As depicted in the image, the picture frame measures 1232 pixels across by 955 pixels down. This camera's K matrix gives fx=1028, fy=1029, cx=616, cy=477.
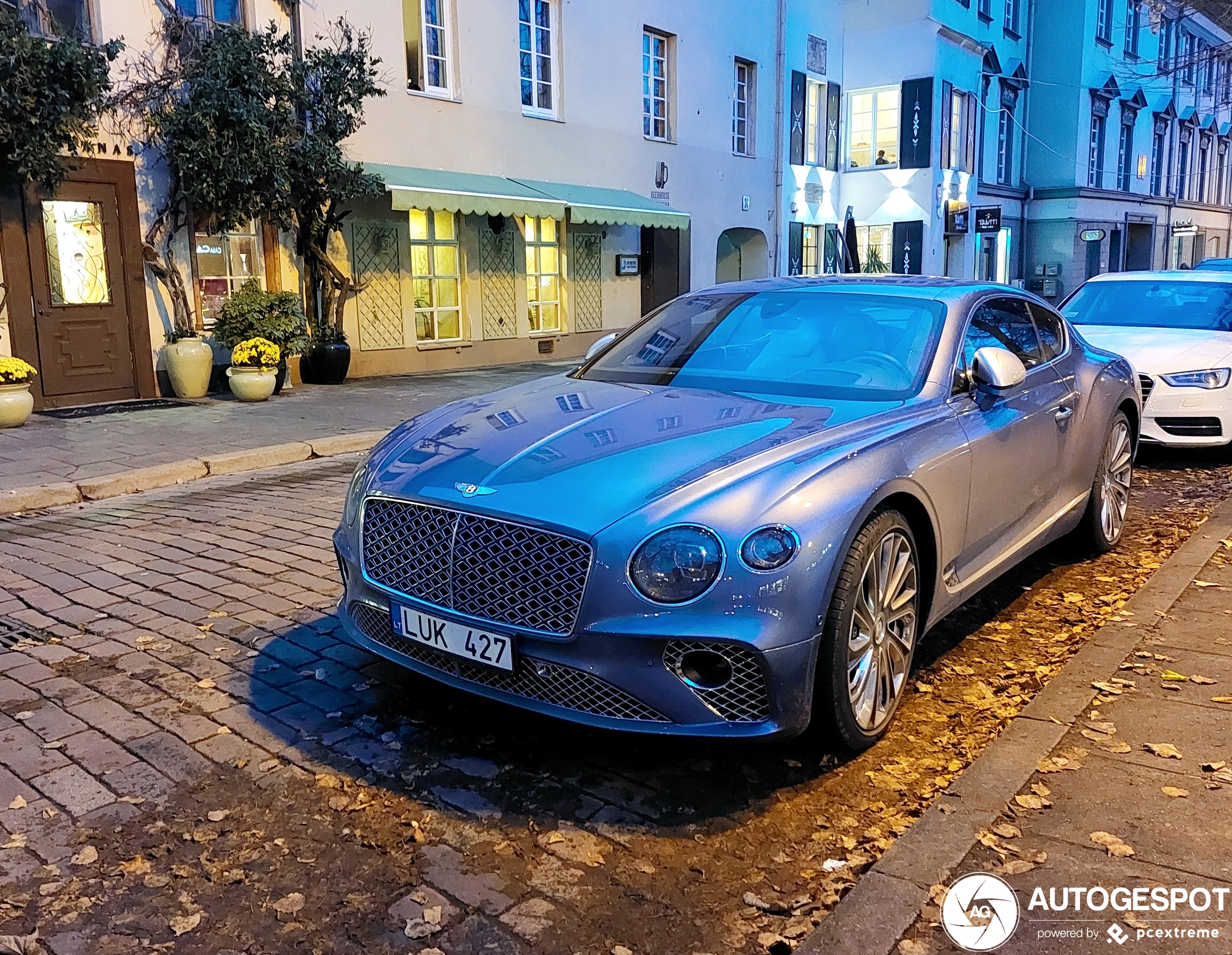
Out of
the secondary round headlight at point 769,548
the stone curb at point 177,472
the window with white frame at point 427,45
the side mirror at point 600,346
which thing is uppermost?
the window with white frame at point 427,45

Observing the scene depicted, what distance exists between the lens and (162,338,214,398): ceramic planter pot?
12.1 m

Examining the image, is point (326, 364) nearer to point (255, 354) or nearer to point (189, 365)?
point (255, 354)

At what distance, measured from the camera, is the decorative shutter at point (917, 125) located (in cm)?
2658

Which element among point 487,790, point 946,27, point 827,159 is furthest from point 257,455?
point 946,27

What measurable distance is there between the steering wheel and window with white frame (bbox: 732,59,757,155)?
18.6 meters

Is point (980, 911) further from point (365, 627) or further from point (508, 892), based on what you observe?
point (365, 627)

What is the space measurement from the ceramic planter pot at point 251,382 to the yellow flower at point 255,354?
A: 6 centimetres

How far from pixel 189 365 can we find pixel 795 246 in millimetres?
15934

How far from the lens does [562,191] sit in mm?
16594

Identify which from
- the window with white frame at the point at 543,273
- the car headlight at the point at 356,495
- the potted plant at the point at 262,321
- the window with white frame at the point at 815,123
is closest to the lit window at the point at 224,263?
the potted plant at the point at 262,321

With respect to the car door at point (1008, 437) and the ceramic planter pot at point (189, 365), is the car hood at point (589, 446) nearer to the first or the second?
the car door at point (1008, 437)

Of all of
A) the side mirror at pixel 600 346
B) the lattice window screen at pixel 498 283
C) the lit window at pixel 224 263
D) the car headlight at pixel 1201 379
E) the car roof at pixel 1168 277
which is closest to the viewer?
the side mirror at pixel 600 346

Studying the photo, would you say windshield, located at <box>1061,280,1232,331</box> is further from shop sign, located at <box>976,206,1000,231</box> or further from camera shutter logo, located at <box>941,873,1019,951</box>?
shop sign, located at <box>976,206,1000,231</box>

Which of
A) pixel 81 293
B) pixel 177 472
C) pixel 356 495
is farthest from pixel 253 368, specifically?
pixel 356 495
